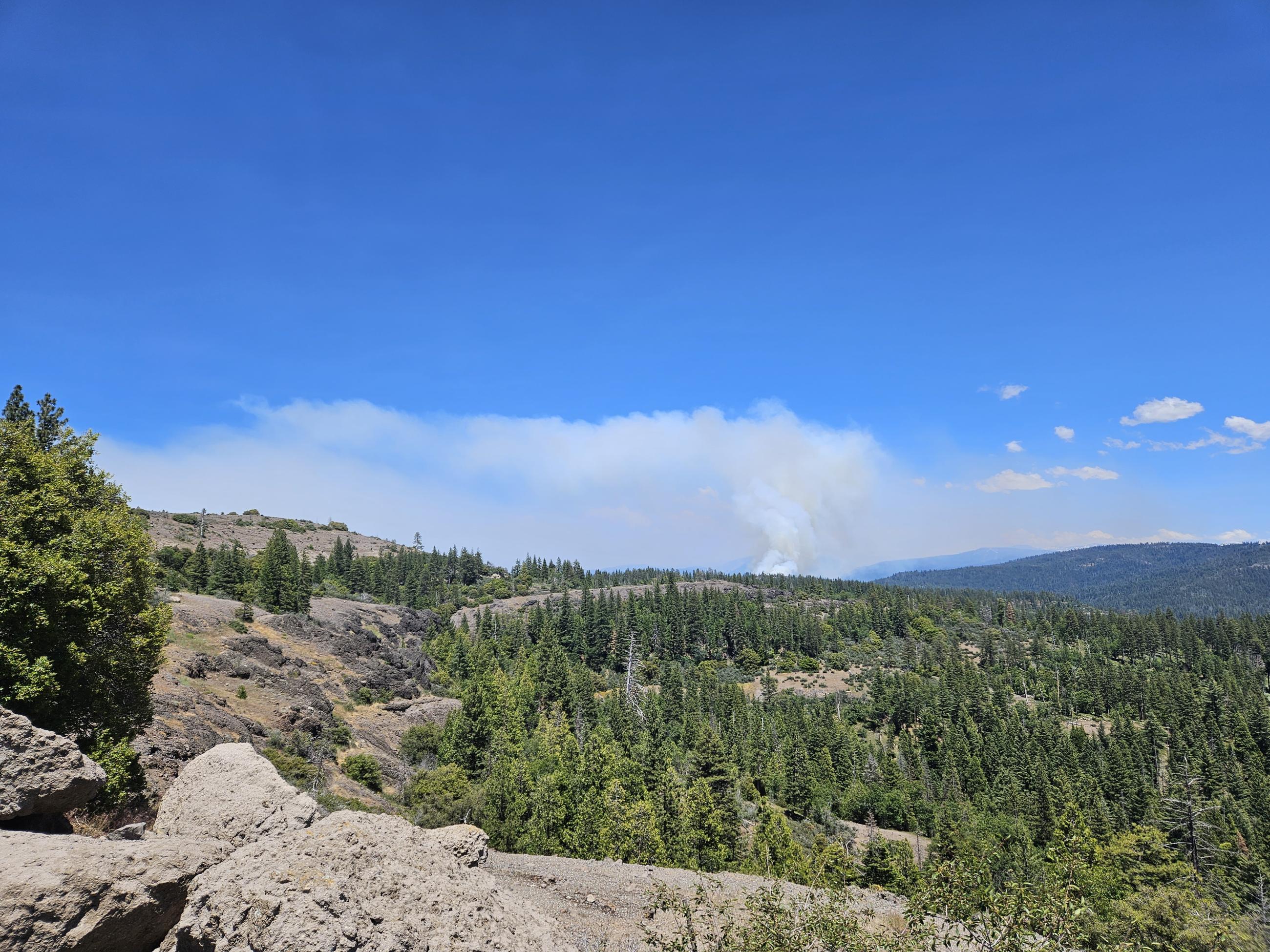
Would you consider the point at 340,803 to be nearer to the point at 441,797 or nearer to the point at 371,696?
the point at 441,797

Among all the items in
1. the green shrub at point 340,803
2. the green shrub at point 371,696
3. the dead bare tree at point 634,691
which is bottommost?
the dead bare tree at point 634,691

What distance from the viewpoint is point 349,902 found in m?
9.52

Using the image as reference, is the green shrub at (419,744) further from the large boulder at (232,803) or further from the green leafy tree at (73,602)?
the large boulder at (232,803)

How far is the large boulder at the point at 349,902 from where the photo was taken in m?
9.03

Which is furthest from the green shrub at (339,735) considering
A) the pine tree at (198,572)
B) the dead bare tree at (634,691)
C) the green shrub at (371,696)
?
the pine tree at (198,572)

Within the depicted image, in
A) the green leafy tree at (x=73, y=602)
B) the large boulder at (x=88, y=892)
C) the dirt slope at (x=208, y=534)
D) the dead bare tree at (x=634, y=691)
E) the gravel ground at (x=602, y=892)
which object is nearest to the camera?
the large boulder at (x=88, y=892)

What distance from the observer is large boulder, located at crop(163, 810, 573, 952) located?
9.03 m

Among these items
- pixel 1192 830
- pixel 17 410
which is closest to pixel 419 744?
pixel 17 410

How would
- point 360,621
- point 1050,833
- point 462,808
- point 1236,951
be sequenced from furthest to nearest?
point 360,621 < point 1050,833 < point 462,808 < point 1236,951

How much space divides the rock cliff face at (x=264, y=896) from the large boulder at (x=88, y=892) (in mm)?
17

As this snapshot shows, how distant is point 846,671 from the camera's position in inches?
7224

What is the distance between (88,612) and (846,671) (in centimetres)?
18817

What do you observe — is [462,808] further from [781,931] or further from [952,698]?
[952,698]

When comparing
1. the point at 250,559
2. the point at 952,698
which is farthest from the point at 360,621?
the point at 952,698
